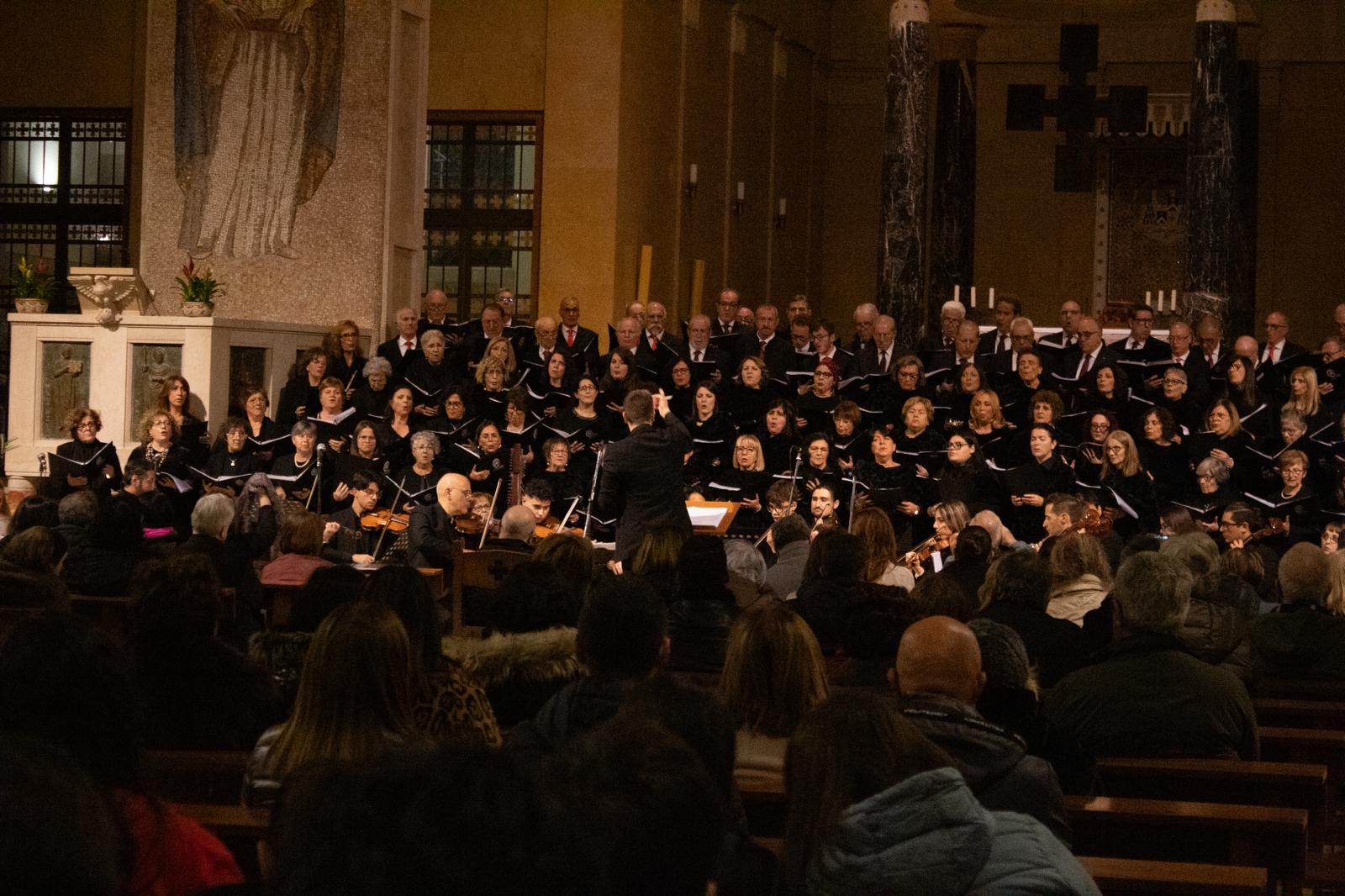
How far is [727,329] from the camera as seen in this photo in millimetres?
14398

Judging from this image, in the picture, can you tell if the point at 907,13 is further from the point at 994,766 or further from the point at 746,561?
the point at 994,766

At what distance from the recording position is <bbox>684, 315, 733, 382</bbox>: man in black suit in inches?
535

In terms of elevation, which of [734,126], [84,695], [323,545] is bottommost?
[323,545]

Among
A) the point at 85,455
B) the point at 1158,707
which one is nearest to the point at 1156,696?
the point at 1158,707

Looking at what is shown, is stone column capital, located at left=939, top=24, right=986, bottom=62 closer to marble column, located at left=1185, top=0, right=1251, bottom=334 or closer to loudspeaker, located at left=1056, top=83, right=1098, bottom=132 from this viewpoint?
loudspeaker, located at left=1056, top=83, right=1098, bottom=132

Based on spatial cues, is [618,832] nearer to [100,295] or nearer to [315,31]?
[100,295]

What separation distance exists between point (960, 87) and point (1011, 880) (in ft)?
55.3

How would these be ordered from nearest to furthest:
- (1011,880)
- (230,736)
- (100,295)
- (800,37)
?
(1011,880) → (230,736) → (100,295) → (800,37)

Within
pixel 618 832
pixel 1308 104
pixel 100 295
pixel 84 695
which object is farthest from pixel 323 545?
pixel 1308 104

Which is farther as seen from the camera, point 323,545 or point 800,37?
point 800,37

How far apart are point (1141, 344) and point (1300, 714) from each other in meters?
8.43

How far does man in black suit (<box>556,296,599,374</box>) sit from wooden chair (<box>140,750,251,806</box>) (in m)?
9.76

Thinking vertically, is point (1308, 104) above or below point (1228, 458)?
above

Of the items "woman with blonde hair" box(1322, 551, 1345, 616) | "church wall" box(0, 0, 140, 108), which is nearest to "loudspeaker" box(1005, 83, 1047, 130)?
"church wall" box(0, 0, 140, 108)
